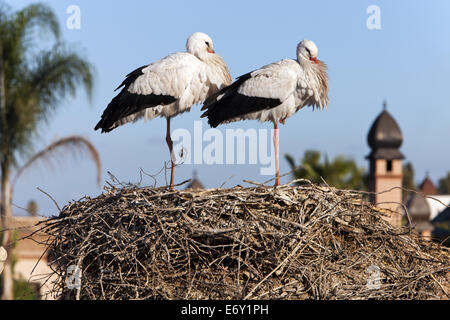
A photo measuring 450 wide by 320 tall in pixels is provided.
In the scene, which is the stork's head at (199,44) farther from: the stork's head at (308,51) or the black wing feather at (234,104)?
the stork's head at (308,51)

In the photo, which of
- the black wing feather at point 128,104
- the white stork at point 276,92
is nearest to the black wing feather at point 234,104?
the white stork at point 276,92

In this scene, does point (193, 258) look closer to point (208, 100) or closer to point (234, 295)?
point (234, 295)

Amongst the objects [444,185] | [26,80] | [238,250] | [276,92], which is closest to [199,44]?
[276,92]

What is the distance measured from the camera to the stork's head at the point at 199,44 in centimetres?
876

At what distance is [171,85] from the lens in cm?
852

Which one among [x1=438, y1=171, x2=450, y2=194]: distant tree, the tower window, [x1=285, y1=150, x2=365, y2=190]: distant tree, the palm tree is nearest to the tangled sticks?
the palm tree

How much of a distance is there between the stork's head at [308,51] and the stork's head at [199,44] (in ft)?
3.92

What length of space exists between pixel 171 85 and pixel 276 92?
133cm

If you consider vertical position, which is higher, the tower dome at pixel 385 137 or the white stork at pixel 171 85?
the tower dome at pixel 385 137

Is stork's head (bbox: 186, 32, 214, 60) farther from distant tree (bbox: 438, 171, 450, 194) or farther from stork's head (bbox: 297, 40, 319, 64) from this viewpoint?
distant tree (bbox: 438, 171, 450, 194)

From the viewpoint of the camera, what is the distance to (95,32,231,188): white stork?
852 cm

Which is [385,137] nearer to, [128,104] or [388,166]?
[388,166]

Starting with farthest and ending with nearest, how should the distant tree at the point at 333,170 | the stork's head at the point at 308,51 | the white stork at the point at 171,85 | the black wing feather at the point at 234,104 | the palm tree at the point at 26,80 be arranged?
the distant tree at the point at 333,170, the palm tree at the point at 26,80, the white stork at the point at 171,85, the stork's head at the point at 308,51, the black wing feather at the point at 234,104
